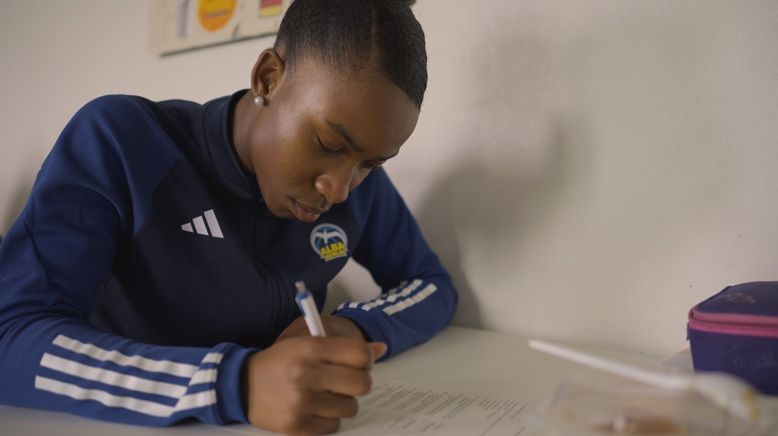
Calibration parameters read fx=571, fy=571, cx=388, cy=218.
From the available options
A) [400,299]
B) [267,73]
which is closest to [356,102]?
[267,73]

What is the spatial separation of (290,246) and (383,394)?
0.96 ft

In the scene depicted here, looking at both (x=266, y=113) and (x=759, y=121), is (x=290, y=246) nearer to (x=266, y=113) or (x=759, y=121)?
(x=266, y=113)

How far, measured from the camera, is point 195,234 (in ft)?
2.45

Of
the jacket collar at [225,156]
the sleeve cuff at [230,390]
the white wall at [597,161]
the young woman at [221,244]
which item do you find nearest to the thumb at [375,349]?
the young woman at [221,244]

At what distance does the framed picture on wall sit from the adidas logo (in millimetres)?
586

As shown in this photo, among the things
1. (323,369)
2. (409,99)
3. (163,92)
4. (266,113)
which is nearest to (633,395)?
(323,369)

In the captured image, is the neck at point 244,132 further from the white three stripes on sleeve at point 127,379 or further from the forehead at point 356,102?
the white three stripes on sleeve at point 127,379

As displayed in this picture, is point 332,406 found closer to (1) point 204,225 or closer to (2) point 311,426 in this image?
(2) point 311,426

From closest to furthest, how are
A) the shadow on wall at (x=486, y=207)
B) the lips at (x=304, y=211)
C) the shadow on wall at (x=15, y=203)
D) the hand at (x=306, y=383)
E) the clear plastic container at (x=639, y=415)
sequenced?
the clear plastic container at (x=639, y=415), the hand at (x=306, y=383), the lips at (x=304, y=211), the shadow on wall at (x=486, y=207), the shadow on wall at (x=15, y=203)

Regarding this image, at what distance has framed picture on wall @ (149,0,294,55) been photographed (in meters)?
1.22

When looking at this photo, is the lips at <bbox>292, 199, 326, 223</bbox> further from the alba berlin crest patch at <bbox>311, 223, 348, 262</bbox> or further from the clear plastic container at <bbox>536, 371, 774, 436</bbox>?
the clear plastic container at <bbox>536, 371, 774, 436</bbox>

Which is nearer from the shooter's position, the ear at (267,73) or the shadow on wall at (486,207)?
the ear at (267,73)

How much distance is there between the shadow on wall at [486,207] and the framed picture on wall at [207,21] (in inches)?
20.0

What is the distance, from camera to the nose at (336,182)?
0.68m
